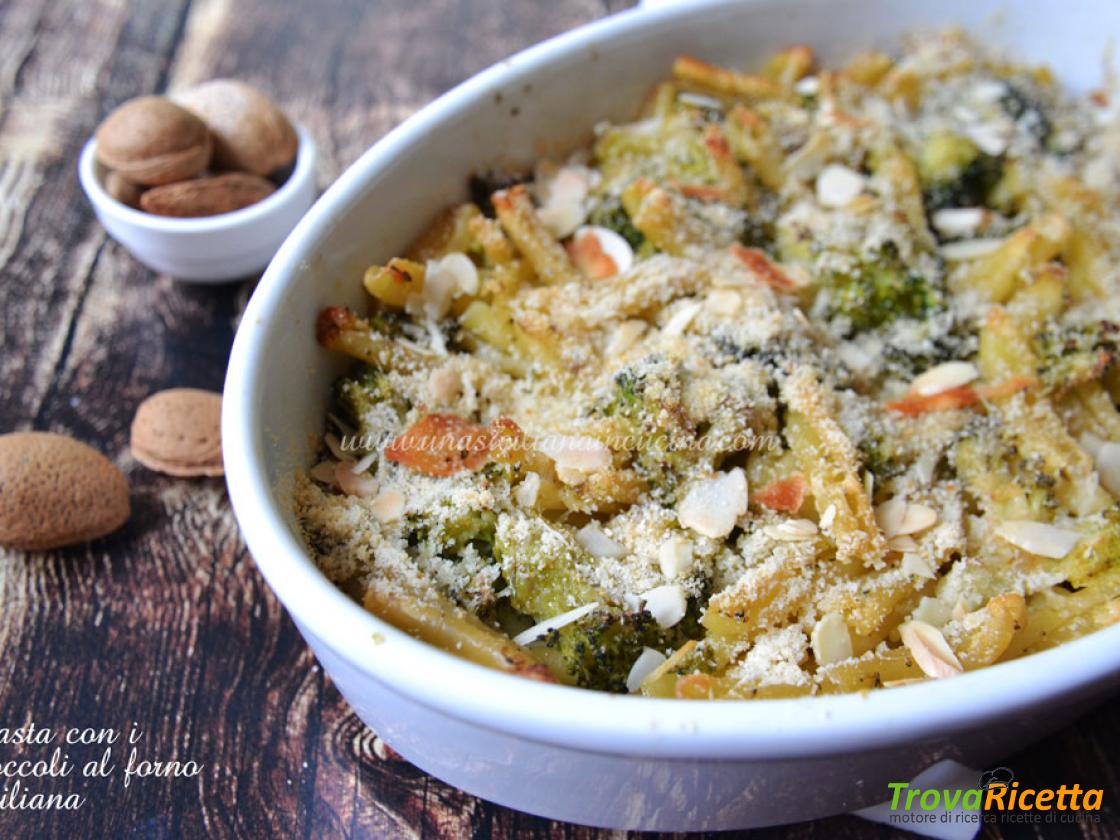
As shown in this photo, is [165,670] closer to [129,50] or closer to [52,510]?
[52,510]

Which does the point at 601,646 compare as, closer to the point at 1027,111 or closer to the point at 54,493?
the point at 54,493

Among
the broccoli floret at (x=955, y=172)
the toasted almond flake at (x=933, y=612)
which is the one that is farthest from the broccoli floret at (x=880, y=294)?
the toasted almond flake at (x=933, y=612)

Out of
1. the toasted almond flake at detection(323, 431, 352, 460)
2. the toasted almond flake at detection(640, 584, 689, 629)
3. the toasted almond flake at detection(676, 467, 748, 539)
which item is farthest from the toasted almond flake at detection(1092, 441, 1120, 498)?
the toasted almond flake at detection(323, 431, 352, 460)

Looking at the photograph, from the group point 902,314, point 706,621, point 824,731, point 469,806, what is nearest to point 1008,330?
point 902,314

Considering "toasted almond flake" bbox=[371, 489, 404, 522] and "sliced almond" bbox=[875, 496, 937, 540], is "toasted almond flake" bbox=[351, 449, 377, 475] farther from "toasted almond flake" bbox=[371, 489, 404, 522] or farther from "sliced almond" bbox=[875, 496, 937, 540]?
"sliced almond" bbox=[875, 496, 937, 540]

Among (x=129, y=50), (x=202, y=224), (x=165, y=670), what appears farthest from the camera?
Answer: (x=129, y=50)

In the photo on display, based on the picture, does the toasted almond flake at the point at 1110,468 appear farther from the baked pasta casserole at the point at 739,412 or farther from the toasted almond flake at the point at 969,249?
the toasted almond flake at the point at 969,249
